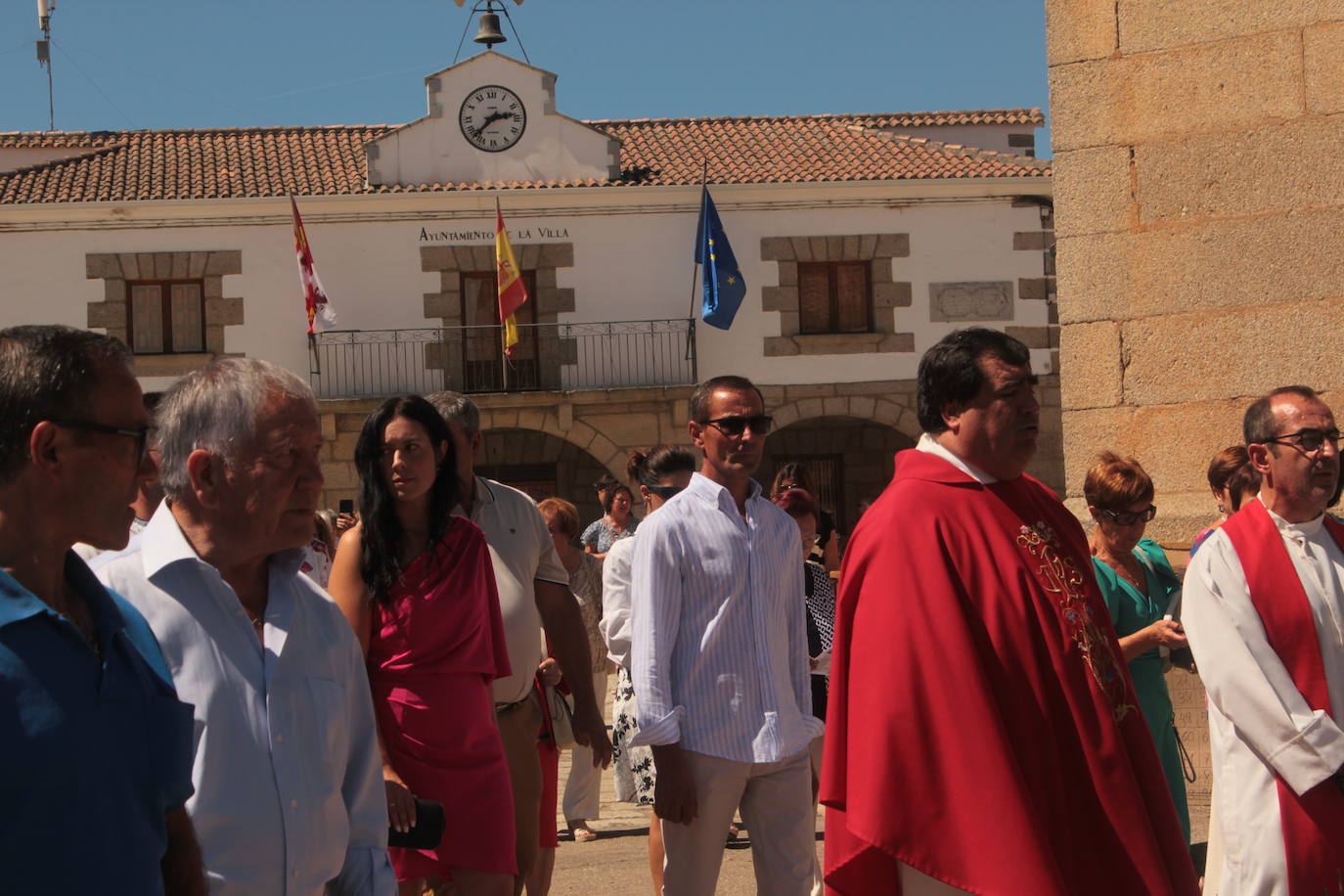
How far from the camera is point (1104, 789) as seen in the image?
293 centimetres

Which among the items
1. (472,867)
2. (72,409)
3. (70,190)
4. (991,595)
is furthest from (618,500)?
(70,190)

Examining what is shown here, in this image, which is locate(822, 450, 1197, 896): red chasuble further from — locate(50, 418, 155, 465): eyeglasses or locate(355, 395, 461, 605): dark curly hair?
locate(50, 418, 155, 465): eyeglasses

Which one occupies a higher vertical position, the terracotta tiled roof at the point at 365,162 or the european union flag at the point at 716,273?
the terracotta tiled roof at the point at 365,162

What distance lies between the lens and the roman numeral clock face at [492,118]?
22.5 metres

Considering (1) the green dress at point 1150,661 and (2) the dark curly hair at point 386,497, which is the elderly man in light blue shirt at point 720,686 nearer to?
(2) the dark curly hair at point 386,497

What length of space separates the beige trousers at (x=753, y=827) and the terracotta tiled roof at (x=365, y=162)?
1816 centimetres

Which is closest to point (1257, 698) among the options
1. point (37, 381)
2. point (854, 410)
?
point (37, 381)

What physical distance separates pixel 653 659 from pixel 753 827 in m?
0.58

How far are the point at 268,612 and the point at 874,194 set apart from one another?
20.3 meters

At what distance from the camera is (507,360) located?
71.3 ft

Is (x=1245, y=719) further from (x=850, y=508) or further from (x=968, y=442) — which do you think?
(x=850, y=508)

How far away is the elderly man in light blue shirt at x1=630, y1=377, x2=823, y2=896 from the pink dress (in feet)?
1.65

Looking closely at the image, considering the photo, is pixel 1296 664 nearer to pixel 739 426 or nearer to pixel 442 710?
pixel 739 426

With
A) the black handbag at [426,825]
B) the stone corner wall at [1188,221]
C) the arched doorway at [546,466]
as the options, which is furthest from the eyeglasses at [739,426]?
the arched doorway at [546,466]
